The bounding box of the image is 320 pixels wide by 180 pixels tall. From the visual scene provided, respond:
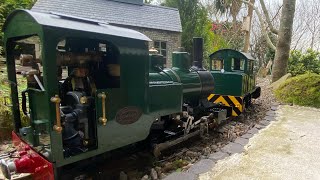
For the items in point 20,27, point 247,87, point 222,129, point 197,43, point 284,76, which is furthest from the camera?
point 284,76

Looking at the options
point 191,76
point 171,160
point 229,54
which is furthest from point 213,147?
point 229,54

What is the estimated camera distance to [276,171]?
142 inches

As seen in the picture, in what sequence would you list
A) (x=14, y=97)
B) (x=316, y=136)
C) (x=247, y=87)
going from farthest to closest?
(x=247, y=87) → (x=316, y=136) → (x=14, y=97)

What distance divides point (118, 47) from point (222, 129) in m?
4.08

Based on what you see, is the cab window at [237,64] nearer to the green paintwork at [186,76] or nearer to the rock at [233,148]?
the green paintwork at [186,76]

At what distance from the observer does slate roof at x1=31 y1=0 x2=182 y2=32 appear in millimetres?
12727

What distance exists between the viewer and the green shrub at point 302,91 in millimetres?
8898

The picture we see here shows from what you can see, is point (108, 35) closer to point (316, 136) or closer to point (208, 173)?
point (208, 173)

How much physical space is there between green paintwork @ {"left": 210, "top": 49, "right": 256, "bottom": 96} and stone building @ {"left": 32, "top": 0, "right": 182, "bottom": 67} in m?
6.76

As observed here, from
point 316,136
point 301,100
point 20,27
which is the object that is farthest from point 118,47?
point 301,100

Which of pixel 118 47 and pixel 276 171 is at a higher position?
pixel 118 47

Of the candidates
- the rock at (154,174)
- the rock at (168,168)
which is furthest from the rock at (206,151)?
the rock at (154,174)

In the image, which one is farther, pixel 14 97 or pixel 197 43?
pixel 197 43

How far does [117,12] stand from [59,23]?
12.5 metres
